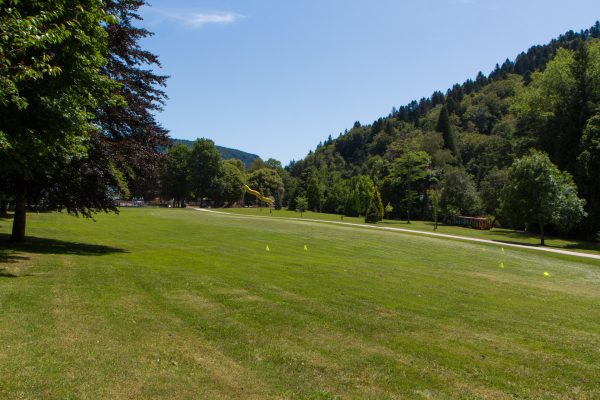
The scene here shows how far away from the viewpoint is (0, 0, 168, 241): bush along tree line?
8.99m

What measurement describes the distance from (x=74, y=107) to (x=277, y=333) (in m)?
8.28

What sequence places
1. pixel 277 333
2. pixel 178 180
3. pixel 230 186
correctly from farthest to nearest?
pixel 230 186, pixel 178 180, pixel 277 333

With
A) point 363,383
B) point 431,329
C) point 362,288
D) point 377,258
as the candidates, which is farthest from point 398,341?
point 377,258

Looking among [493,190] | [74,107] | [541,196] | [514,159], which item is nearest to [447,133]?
[493,190]

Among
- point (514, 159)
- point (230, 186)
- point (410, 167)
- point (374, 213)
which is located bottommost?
point (374, 213)

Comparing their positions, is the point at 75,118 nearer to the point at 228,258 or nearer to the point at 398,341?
the point at 228,258

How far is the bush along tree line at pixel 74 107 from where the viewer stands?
354 inches

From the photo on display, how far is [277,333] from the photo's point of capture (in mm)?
7848

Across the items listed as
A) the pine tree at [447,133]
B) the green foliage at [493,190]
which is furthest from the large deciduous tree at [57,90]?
the pine tree at [447,133]

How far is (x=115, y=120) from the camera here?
61.4 feet

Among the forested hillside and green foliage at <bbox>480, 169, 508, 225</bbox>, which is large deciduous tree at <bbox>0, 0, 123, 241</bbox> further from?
green foliage at <bbox>480, 169, 508, 225</bbox>

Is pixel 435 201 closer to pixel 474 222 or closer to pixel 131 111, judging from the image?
pixel 474 222

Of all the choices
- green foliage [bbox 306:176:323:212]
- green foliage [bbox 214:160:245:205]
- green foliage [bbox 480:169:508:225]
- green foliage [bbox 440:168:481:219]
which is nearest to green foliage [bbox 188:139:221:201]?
green foliage [bbox 214:160:245:205]

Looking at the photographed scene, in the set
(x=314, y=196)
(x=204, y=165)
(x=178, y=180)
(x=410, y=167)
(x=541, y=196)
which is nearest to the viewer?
(x=541, y=196)
